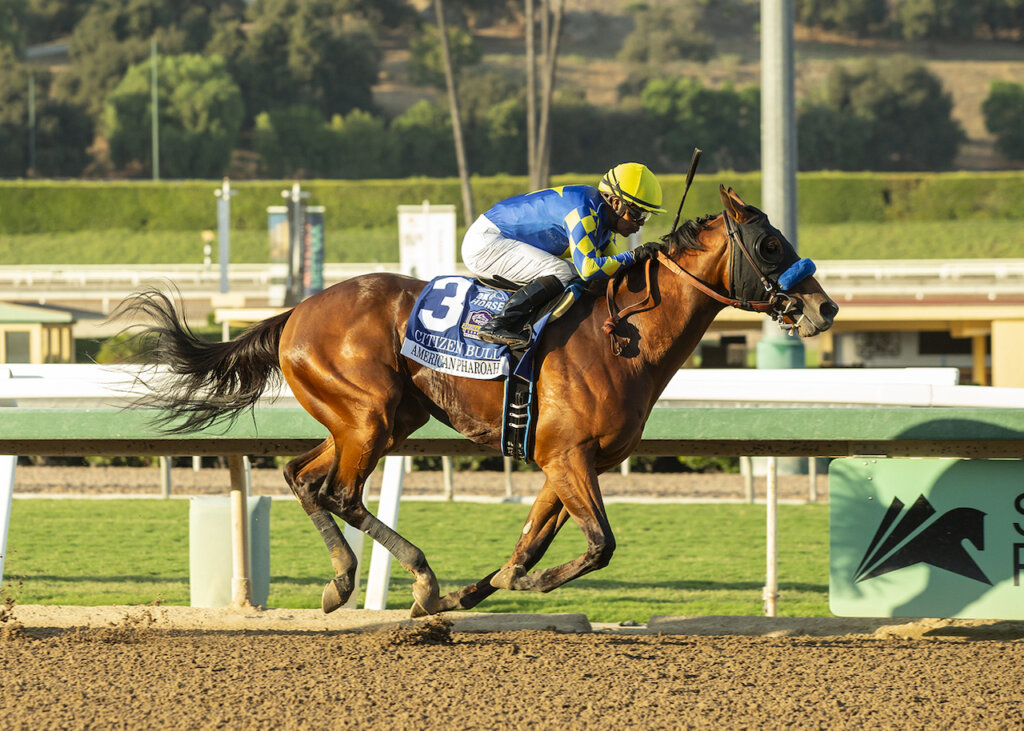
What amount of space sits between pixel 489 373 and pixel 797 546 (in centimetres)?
425

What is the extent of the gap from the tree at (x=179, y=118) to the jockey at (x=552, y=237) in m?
49.4

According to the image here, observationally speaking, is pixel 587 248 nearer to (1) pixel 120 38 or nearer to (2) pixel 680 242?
(2) pixel 680 242

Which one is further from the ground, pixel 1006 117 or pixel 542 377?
pixel 1006 117

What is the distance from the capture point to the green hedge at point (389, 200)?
41.2m

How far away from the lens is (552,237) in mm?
4207

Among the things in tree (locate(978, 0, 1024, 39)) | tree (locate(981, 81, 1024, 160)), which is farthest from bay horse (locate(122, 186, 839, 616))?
tree (locate(978, 0, 1024, 39))

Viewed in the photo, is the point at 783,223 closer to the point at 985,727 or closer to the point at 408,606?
the point at 408,606

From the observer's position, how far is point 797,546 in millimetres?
7668

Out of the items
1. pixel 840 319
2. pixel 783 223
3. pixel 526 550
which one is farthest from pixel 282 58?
pixel 526 550

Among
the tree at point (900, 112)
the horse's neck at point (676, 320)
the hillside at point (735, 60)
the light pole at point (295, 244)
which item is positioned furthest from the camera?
the hillside at point (735, 60)

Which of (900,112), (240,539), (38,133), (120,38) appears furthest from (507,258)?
(120,38)

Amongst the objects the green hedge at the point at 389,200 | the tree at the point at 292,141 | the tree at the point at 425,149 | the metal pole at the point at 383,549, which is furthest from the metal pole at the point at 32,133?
the metal pole at the point at 383,549

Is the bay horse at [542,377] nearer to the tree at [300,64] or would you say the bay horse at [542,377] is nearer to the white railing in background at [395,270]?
the white railing in background at [395,270]

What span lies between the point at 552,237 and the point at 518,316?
0.37m
